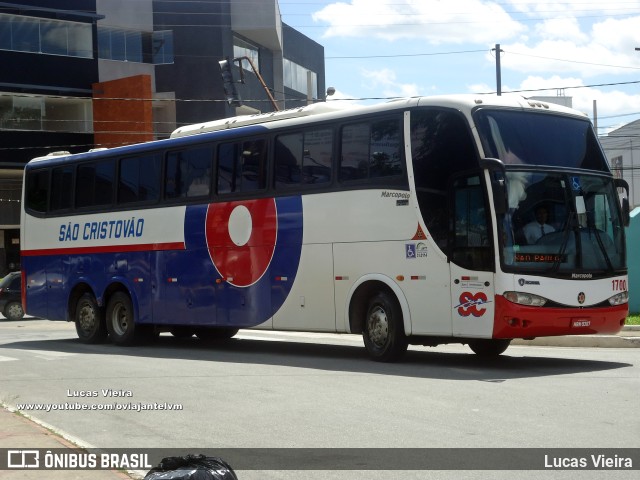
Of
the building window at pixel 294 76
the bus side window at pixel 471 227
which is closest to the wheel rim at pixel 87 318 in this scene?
the bus side window at pixel 471 227

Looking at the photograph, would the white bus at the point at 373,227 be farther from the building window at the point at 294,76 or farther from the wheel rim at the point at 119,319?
the building window at the point at 294,76

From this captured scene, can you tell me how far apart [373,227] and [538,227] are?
2.60 metres

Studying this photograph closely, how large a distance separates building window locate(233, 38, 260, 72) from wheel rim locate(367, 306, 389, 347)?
40605mm

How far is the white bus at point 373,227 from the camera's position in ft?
47.1

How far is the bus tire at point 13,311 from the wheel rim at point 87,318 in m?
16.4

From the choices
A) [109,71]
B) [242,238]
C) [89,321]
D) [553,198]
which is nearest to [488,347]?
[553,198]

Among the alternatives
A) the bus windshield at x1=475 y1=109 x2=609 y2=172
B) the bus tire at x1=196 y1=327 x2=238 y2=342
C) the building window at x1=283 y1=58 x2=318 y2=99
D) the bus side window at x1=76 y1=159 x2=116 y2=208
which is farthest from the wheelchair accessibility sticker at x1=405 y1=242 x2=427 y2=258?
the building window at x1=283 y1=58 x2=318 y2=99

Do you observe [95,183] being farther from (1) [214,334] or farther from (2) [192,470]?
(2) [192,470]

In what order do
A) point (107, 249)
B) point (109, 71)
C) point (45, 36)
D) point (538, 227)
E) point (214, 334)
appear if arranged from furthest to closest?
point (109, 71) < point (45, 36) < point (214, 334) < point (107, 249) < point (538, 227)

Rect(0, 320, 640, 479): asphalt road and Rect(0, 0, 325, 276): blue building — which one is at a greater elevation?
Rect(0, 0, 325, 276): blue building

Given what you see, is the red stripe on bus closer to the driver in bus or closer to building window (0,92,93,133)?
the driver in bus

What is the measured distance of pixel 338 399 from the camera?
38.4 feet

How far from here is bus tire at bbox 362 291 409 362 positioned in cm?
1541

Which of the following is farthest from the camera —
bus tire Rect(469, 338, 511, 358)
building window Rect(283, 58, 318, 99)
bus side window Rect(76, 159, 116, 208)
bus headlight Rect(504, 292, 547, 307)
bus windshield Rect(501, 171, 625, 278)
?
building window Rect(283, 58, 318, 99)
